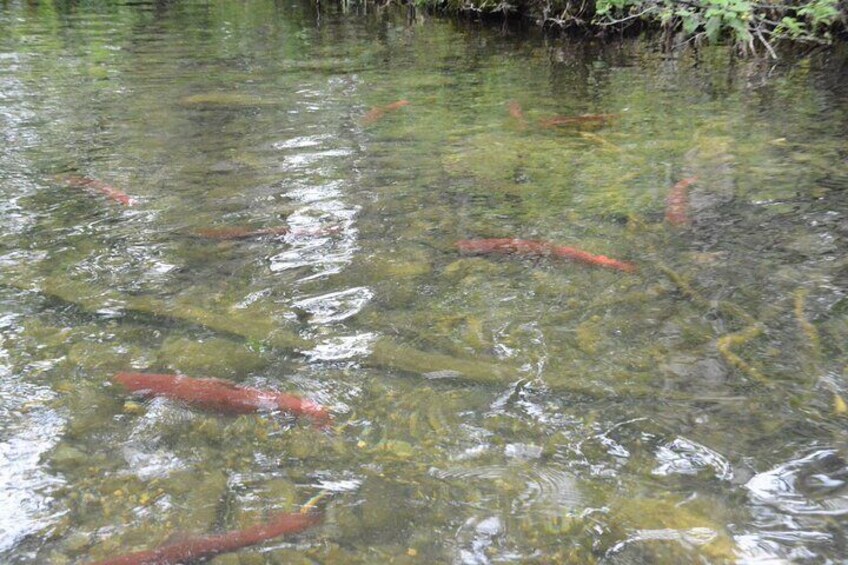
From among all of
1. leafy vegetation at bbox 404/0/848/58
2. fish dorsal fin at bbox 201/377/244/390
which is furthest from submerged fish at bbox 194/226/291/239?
leafy vegetation at bbox 404/0/848/58

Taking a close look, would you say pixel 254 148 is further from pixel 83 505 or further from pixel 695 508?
pixel 695 508

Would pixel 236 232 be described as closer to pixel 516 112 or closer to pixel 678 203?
pixel 678 203

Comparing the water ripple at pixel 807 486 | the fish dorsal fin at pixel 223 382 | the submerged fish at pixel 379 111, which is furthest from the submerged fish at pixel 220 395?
the submerged fish at pixel 379 111

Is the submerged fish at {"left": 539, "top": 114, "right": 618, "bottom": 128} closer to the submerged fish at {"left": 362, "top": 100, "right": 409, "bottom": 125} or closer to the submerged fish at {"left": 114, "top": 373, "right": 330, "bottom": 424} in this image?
the submerged fish at {"left": 362, "top": 100, "right": 409, "bottom": 125}

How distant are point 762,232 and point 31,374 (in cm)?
463

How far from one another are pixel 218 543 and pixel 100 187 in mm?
4482

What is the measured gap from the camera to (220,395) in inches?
136

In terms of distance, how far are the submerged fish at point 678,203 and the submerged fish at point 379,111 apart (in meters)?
3.75

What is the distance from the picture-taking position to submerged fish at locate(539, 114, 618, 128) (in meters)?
8.41

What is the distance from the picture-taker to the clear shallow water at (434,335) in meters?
2.84

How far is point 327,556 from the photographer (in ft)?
8.77

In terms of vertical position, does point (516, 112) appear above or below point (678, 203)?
above

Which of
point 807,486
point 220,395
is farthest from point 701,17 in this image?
point 220,395

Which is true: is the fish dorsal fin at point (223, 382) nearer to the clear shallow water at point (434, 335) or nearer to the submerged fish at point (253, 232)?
the clear shallow water at point (434, 335)
